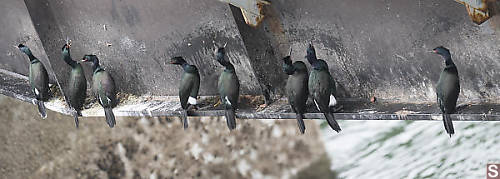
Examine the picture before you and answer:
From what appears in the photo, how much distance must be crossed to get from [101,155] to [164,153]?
99 centimetres

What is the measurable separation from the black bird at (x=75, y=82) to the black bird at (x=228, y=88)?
1.11 meters

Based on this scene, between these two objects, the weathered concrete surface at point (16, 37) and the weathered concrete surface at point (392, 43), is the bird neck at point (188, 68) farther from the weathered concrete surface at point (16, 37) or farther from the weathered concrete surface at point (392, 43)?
the weathered concrete surface at point (16, 37)

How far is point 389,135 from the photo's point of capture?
8844 mm

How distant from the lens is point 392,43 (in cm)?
332

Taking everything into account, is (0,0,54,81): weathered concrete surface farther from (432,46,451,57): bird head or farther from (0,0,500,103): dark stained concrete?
(432,46,451,57): bird head

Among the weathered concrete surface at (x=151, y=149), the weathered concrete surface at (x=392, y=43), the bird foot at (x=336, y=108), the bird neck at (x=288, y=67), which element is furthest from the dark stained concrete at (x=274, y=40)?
the weathered concrete surface at (x=151, y=149)

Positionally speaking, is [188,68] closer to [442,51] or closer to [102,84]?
[102,84]

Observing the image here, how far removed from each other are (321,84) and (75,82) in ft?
5.88

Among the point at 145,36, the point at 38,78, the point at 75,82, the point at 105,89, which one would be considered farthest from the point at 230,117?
the point at 38,78

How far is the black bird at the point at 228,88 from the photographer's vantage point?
3652 millimetres

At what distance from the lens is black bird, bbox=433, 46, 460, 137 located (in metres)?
2.98

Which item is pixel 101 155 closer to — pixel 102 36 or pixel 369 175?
pixel 369 175

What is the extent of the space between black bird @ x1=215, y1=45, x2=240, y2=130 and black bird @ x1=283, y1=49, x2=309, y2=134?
0.35 m

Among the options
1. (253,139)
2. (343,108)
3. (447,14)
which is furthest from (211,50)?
(253,139)
